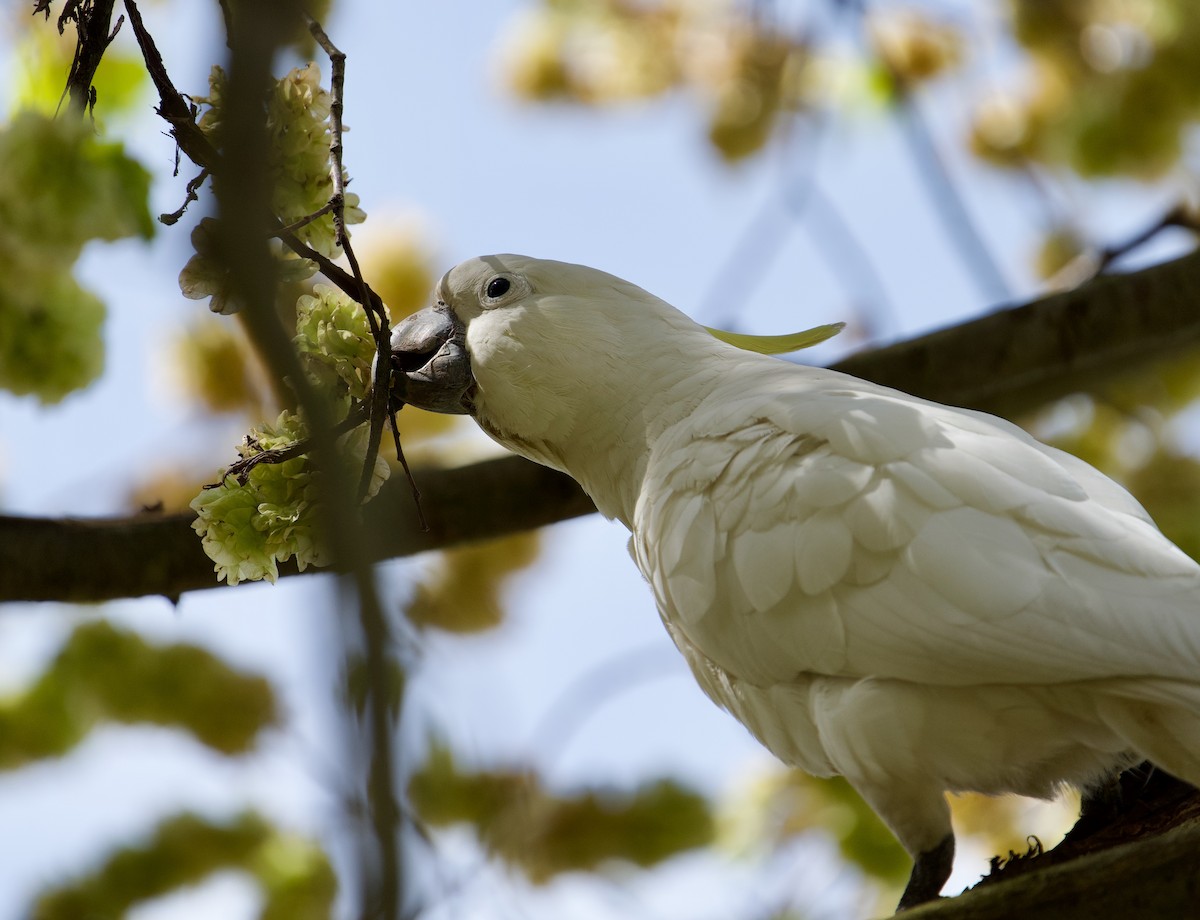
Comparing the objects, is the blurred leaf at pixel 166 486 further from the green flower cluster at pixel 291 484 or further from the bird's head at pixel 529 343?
the green flower cluster at pixel 291 484

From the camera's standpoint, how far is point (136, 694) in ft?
12.3

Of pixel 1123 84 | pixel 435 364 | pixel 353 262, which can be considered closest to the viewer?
pixel 353 262

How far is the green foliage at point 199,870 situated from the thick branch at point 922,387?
1.31m

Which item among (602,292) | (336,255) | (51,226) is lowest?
(602,292)

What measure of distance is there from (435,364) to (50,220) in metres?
0.74

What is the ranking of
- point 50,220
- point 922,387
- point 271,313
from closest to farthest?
point 271,313 → point 50,220 → point 922,387

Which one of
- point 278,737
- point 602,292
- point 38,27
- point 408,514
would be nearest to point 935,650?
point 602,292

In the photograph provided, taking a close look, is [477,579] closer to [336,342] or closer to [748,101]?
[336,342]

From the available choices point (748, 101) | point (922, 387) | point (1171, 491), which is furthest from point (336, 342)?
point (748, 101)

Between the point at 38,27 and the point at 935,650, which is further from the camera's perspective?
the point at 38,27

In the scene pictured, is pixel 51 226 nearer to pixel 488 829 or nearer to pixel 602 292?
pixel 602 292

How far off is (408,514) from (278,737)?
120 centimetres

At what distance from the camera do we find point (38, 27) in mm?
2438

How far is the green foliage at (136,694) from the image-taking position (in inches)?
147
